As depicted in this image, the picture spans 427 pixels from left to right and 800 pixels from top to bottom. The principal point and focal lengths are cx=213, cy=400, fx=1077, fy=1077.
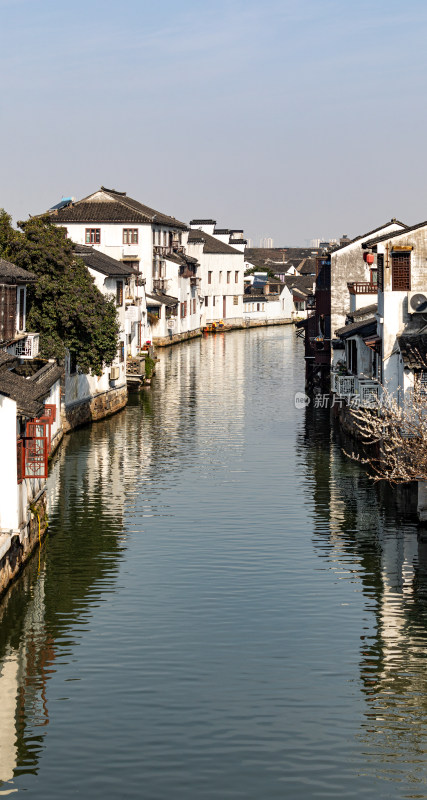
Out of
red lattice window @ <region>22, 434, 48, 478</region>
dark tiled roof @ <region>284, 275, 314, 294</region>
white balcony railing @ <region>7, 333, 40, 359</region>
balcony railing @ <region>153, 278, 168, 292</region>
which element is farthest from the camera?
dark tiled roof @ <region>284, 275, 314, 294</region>

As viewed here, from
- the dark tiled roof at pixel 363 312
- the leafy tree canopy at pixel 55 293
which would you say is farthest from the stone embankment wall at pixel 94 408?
the dark tiled roof at pixel 363 312

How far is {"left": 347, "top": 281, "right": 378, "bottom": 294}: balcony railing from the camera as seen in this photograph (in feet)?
183

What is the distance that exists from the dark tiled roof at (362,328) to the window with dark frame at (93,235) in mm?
48545

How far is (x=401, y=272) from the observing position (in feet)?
138

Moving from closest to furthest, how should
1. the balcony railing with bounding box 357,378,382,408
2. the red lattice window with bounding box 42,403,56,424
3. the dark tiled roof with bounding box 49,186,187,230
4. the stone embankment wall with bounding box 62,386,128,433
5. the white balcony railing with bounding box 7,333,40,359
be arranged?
the red lattice window with bounding box 42,403,56,424, the white balcony railing with bounding box 7,333,40,359, the balcony railing with bounding box 357,378,382,408, the stone embankment wall with bounding box 62,386,128,433, the dark tiled roof with bounding box 49,186,187,230

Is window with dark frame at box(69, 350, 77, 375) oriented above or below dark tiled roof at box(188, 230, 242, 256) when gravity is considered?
below

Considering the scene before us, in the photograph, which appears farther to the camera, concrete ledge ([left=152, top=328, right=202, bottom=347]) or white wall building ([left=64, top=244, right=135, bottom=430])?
concrete ledge ([left=152, top=328, right=202, bottom=347])

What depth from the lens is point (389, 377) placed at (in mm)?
42094

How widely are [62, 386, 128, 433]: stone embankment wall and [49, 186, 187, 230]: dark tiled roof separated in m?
38.3

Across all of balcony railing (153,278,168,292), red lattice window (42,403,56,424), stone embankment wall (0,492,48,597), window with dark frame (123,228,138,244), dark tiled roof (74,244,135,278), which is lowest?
stone embankment wall (0,492,48,597)

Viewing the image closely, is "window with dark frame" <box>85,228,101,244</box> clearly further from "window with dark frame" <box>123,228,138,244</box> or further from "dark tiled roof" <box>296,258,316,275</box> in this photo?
"dark tiled roof" <box>296,258,316,275</box>

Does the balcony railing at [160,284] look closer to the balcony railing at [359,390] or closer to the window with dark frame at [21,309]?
the balcony railing at [359,390]

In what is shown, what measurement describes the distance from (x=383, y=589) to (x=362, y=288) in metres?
31.7

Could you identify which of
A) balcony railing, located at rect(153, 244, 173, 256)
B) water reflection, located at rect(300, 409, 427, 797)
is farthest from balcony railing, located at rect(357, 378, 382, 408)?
balcony railing, located at rect(153, 244, 173, 256)
